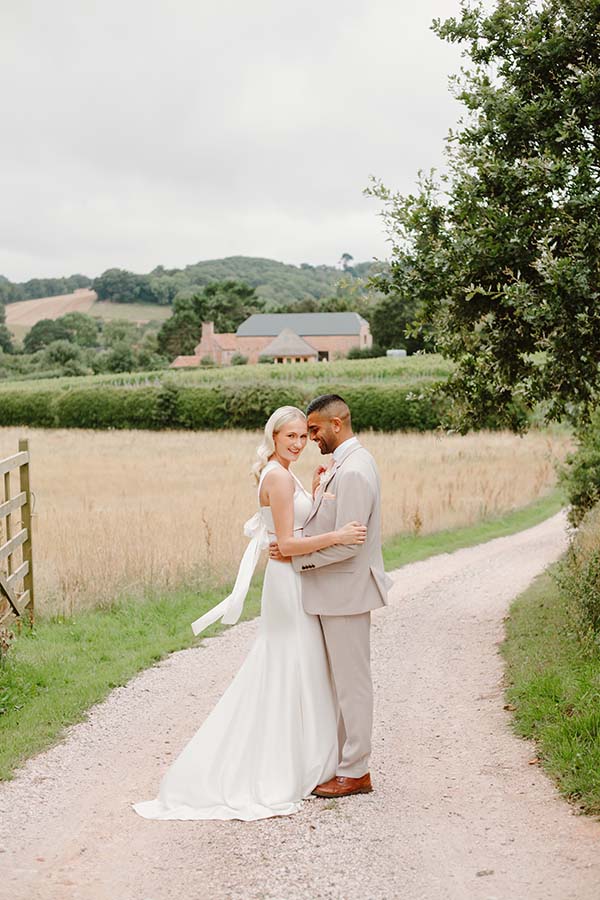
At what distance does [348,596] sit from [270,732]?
97 centimetres

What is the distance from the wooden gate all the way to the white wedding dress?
509 centimetres

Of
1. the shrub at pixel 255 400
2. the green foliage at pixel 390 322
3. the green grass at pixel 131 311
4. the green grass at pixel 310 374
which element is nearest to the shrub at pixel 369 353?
the green foliage at pixel 390 322

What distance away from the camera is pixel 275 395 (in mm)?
46969

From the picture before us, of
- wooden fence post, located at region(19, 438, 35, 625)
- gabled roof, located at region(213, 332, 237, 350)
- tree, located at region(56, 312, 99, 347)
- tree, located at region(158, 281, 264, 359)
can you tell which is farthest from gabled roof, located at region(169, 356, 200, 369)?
wooden fence post, located at region(19, 438, 35, 625)

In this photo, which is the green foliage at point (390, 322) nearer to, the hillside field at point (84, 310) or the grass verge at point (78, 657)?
the grass verge at point (78, 657)

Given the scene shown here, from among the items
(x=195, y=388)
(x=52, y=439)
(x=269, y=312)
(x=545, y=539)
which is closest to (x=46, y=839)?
(x=545, y=539)

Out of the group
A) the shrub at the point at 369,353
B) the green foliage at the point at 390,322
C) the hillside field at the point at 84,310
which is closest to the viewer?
the green foliage at the point at 390,322

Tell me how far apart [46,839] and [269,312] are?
122581mm

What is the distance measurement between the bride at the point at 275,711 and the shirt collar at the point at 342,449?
26 centimetres

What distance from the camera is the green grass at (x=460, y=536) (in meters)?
17.5

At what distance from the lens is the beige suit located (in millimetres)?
6027

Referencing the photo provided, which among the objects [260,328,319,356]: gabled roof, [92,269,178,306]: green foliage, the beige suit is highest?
[92,269,178,306]: green foliage

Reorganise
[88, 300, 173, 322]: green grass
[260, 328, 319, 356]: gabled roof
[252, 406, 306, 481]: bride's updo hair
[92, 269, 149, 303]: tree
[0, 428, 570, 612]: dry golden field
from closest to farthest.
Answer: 1. [252, 406, 306, 481]: bride's updo hair
2. [0, 428, 570, 612]: dry golden field
3. [260, 328, 319, 356]: gabled roof
4. [88, 300, 173, 322]: green grass
5. [92, 269, 149, 303]: tree

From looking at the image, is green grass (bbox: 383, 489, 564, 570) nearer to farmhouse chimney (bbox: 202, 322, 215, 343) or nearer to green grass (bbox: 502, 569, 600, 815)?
green grass (bbox: 502, 569, 600, 815)
